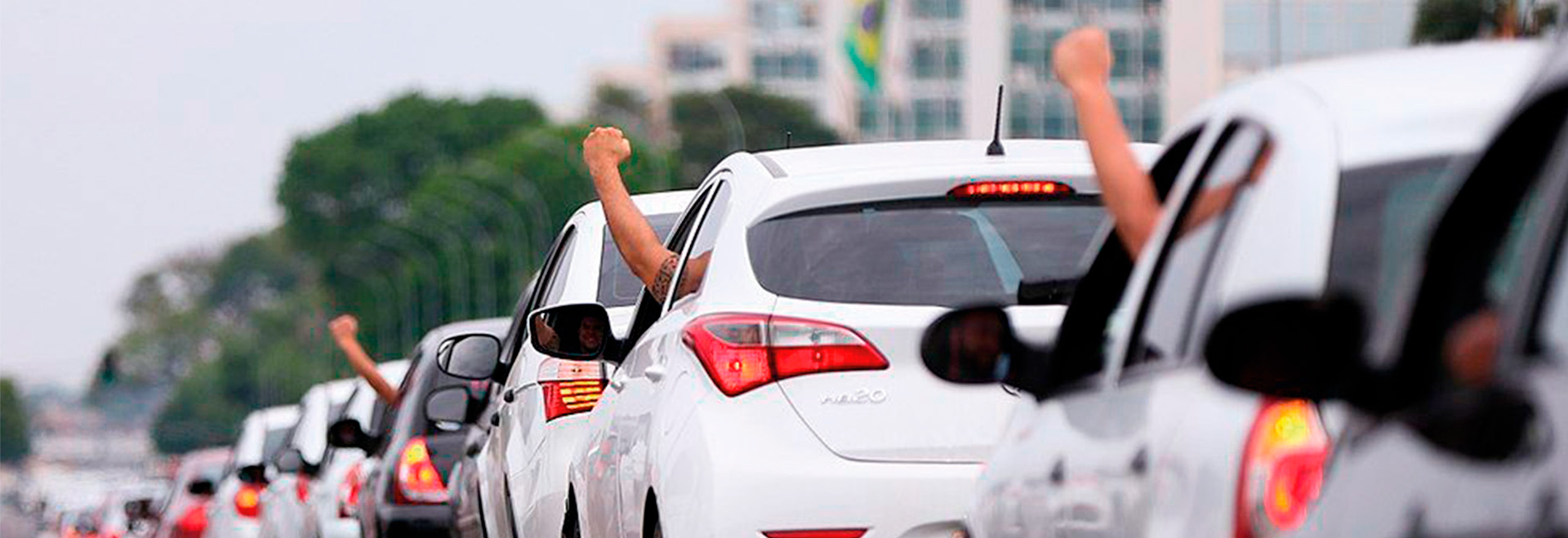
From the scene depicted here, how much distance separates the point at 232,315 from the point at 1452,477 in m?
194

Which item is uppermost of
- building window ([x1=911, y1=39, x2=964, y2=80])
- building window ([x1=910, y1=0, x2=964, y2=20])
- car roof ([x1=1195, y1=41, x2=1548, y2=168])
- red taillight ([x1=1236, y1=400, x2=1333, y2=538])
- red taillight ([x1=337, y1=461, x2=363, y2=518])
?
car roof ([x1=1195, y1=41, x2=1548, y2=168])

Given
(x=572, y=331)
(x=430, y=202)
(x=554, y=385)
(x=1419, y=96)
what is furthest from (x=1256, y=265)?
(x=430, y=202)

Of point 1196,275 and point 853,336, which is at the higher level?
point 1196,275

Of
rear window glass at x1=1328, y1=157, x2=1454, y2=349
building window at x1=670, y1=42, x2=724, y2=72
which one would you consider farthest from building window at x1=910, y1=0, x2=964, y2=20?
rear window glass at x1=1328, y1=157, x2=1454, y2=349

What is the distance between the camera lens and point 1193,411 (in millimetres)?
4527

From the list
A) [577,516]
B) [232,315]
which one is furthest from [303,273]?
[577,516]

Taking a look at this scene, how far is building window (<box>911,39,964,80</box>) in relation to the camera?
135500mm

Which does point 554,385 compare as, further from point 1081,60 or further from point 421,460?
point 1081,60

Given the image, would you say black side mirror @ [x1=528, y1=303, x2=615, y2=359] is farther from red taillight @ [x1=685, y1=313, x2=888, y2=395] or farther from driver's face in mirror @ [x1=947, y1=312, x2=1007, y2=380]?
driver's face in mirror @ [x1=947, y1=312, x2=1007, y2=380]

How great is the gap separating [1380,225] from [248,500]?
2037 cm

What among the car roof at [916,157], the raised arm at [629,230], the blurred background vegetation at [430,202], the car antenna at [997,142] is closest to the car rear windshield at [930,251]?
the car roof at [916,157]

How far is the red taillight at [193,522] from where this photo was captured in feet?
91.5

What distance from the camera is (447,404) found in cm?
1468

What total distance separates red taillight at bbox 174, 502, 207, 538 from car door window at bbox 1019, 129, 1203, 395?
22.2 m
